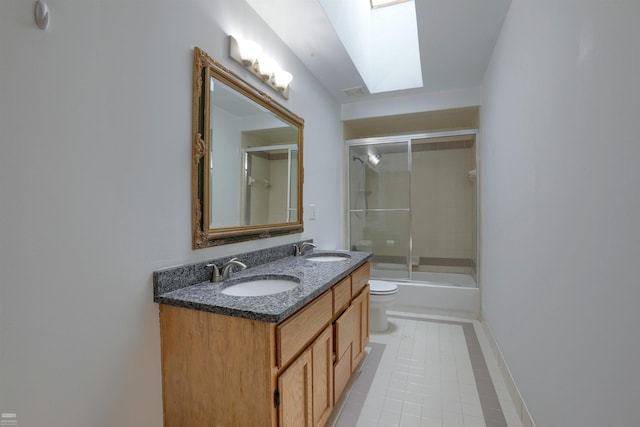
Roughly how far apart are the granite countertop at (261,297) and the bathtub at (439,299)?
1.82 m

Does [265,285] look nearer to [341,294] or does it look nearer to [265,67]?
[341,294]

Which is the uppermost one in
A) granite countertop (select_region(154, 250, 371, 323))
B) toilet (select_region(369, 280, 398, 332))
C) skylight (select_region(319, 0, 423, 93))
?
skylight (select_region(319, 0, 423, 93))

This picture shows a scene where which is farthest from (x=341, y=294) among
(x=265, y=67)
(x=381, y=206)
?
(x=381, y=206)

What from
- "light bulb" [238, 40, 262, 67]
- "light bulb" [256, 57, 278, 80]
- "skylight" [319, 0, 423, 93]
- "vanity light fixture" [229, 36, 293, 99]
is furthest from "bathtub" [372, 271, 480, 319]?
"light bulb" [238, 40, 262, 67]

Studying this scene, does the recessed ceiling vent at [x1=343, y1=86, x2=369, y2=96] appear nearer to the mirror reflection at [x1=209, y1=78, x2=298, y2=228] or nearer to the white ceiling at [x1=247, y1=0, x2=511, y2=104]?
the white ceiling at [x1=247, y1=0, x2=511, y2=104]

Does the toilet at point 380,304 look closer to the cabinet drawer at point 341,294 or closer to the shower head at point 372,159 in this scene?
the cabinet drawer at point 341,294

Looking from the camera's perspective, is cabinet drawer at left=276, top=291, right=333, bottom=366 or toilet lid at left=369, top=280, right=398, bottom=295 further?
toilet lid at left=369, top=280, right=398, bottom=295

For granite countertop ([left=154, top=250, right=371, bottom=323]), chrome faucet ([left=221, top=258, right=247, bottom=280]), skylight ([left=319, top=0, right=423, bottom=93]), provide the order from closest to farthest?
granite countertop ([left=154, top=250, right=371, bottom=323]) < chrome faucet ([left=221, top=258, right=247, bottom=280]) < skylight ([left=319, top=0, right=423, bottom=93])

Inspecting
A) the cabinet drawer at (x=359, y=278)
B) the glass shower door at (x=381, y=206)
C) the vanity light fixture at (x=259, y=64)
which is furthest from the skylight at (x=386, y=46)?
the cabinet drawer at (x=359, y=278)

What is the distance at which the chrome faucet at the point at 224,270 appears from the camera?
1371 mm

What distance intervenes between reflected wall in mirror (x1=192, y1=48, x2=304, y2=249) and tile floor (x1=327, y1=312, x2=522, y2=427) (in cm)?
117

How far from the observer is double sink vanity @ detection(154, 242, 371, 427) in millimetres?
985

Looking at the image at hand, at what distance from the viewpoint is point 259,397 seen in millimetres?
982

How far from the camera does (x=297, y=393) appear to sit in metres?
1.13
